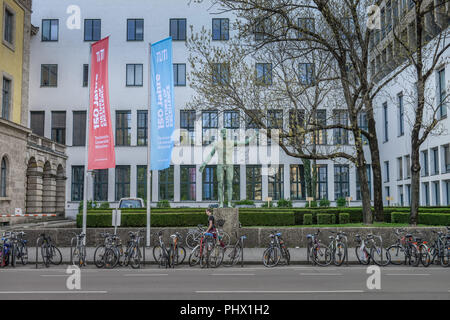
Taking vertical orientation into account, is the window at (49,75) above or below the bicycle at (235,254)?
above

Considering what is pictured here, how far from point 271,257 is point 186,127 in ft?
113

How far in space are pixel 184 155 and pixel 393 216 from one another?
26239mm

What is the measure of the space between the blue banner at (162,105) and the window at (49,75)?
1233 inches

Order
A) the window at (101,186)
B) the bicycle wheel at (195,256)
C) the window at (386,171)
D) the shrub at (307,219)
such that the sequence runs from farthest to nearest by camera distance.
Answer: the window at (101,186), the window at (386,171), the shrub at (307,219), the bicycle wheel at (195,256)

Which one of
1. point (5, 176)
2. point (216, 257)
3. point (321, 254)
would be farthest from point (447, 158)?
point (5, 176)

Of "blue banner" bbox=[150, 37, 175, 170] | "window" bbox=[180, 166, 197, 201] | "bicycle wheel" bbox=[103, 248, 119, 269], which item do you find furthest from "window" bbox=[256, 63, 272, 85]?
"window" bbox=[180, 166, 197, 201]

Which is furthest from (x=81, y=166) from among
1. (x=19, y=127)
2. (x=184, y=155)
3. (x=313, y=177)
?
(x=313, y=177)

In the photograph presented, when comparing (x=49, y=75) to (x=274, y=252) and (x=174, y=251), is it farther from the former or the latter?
(x=274, y=252)

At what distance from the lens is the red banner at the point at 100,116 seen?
64.2 ft

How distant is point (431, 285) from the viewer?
11133 mm

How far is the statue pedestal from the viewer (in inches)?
777

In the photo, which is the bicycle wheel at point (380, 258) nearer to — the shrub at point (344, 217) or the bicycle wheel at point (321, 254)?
the bicycle wheel at point (321, 254)

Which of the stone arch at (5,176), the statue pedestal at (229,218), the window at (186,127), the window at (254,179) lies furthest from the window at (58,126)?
the statue pedestal at (229,218)

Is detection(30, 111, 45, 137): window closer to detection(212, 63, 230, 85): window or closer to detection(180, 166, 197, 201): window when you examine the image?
detection(180, 166, 197, 201): window
